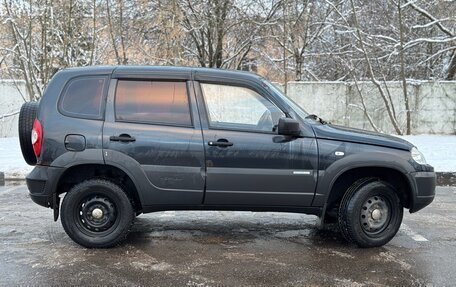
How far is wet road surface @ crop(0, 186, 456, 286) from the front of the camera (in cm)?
425

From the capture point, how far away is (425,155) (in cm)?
1110

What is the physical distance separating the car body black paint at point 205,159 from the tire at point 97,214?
0.21 metres

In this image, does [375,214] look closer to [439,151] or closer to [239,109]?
[239,109]

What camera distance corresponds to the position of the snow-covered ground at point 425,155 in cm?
955

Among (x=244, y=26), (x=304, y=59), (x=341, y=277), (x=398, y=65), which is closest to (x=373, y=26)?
(x=398, y=65)

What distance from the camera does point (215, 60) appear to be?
1627 centimetres

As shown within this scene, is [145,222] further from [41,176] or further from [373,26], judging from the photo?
[373,26]

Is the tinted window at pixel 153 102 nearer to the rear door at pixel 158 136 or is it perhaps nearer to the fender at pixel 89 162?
the rear door at pixel 158 136

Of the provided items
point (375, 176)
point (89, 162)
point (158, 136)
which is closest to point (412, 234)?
point (375, 176)

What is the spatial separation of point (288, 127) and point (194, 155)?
0.99 metres

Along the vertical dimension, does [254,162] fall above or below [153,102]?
below

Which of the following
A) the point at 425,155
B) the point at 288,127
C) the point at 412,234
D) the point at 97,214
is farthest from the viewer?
the point at 425,155

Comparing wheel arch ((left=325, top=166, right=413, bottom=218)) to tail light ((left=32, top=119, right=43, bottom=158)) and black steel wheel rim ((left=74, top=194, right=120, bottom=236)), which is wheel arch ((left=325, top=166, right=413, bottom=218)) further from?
tail light ((left=32, top=119, right=43, bottom=158))

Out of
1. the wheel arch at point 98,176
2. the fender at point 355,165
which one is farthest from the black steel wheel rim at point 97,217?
the fender at point 355,165
